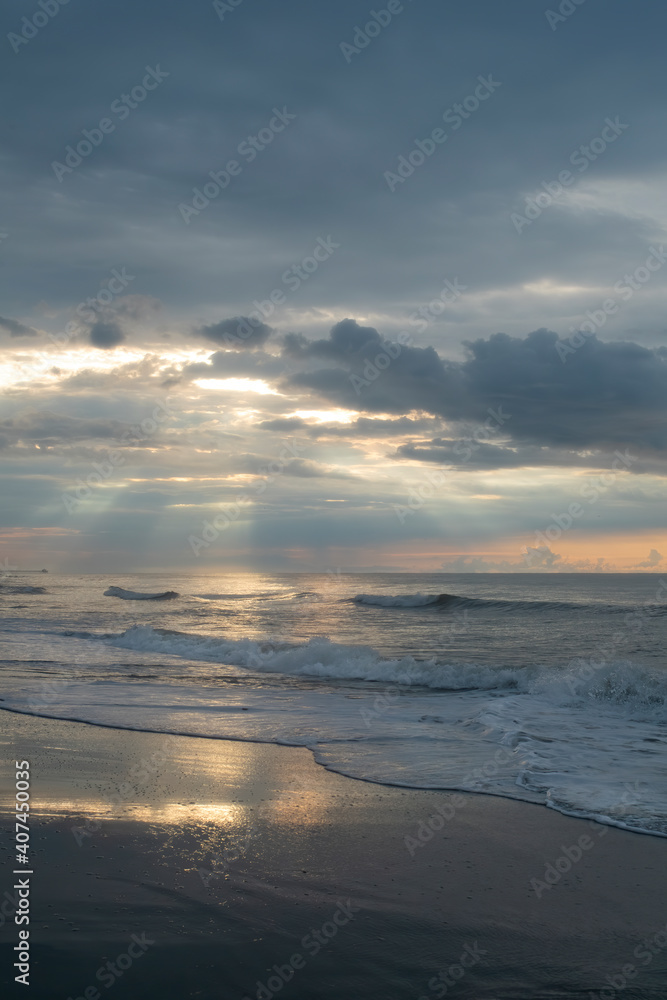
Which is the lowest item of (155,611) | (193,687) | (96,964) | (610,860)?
(155,611)

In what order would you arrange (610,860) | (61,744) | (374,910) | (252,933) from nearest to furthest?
(252,933)
(374,910)
(610,860)
(61,744)

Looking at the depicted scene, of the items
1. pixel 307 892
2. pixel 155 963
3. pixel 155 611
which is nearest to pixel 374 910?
pixel 307 892

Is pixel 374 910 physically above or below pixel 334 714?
above

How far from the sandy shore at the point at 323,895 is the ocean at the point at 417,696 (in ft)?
4.52

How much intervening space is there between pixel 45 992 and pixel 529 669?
1735 cm

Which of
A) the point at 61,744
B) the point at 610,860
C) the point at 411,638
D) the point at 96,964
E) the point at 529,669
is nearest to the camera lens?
the point at 96,964

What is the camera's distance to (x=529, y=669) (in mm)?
19234

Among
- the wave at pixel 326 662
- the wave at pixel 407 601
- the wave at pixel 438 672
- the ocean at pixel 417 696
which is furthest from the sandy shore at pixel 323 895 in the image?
the wave at pixel 407 601

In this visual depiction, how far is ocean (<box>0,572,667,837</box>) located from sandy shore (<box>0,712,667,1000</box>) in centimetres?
138

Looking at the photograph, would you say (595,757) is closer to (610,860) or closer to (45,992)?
(610,860)

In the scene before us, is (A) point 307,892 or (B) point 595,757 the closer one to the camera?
(A) point 307,892

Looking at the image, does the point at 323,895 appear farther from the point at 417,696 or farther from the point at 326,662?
the point at 326,662

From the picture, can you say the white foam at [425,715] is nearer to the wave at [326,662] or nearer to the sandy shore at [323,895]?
the wave at [326,662]

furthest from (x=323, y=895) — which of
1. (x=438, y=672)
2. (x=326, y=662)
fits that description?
(x=326, y=662)
